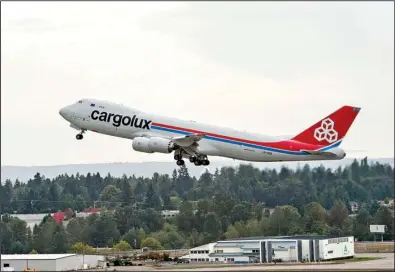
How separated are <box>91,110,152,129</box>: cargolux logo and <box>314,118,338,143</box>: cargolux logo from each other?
53.0ft

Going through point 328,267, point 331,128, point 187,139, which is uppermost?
point 331,128

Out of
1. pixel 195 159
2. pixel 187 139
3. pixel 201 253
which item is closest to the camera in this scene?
pixel 187 139

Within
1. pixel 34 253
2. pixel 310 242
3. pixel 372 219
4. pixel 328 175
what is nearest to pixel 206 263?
pixel 310 242

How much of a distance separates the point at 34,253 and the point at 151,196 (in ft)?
89.8

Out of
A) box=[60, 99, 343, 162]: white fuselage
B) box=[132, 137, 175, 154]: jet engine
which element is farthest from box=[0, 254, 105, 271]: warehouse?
box=[60, 99, 343, 162]: white fuselage

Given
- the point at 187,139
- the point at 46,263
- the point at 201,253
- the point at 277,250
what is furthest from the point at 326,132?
the point at 46,263

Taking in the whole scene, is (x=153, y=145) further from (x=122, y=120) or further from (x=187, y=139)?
(x=122, y=120)

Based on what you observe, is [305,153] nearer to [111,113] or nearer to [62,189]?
[111,113]

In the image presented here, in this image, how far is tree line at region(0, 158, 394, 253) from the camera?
137000 mm

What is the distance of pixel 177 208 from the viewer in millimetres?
149375

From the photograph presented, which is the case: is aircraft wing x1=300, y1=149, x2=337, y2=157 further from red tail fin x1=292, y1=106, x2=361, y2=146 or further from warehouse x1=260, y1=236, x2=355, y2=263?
warehouse x1=260, y1=236, x2=355, y2=263

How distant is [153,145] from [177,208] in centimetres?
3484

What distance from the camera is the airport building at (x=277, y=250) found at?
121250 millimetres

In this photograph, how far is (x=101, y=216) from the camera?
141500mm
